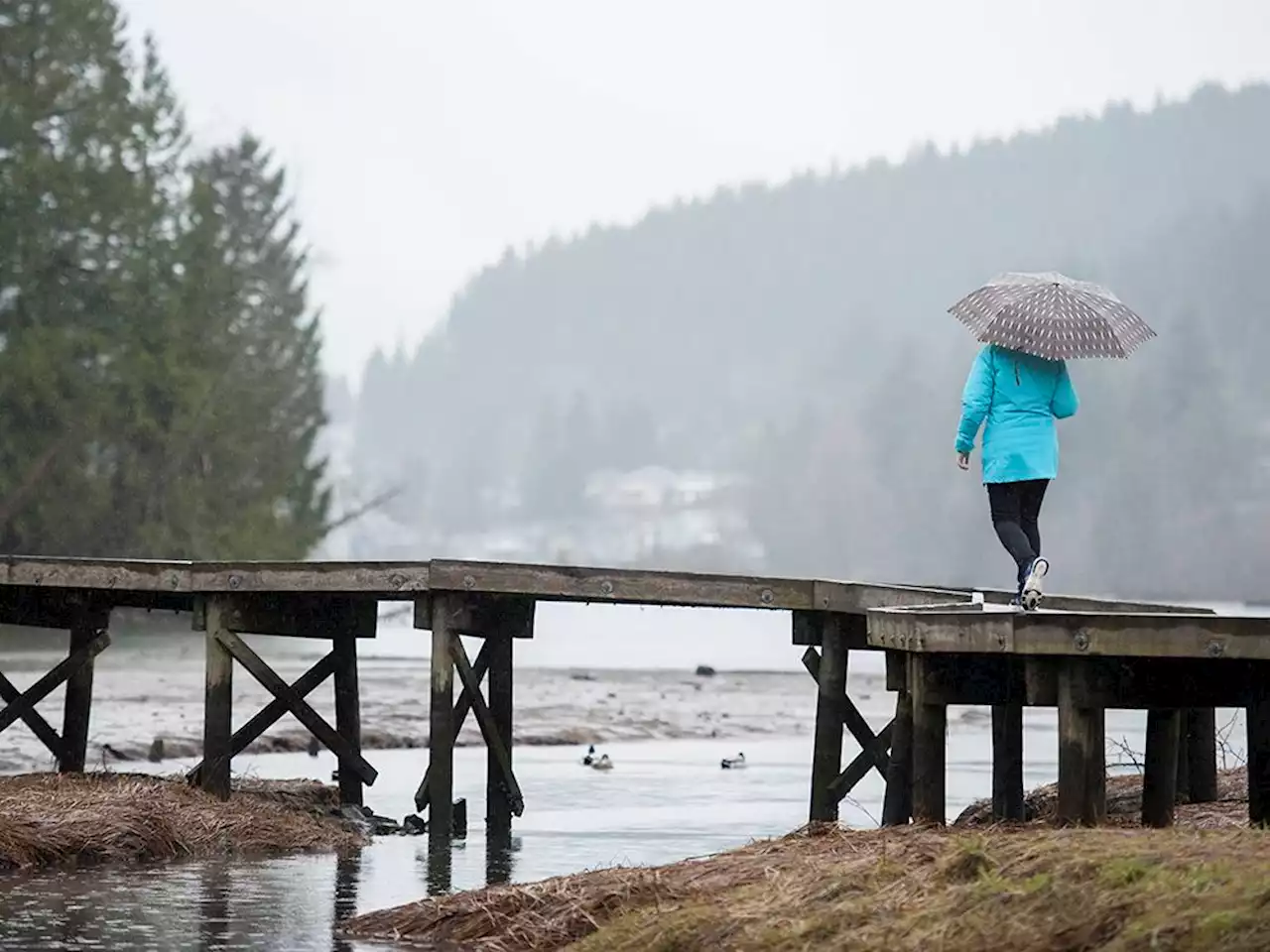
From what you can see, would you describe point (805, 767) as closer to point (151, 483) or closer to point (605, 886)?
point (605, 886)

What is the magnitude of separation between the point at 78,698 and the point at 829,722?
6305 mm

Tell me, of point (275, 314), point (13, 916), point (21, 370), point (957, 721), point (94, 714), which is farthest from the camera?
point (275, 314)

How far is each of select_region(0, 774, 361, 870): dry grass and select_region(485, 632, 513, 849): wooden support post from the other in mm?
1267

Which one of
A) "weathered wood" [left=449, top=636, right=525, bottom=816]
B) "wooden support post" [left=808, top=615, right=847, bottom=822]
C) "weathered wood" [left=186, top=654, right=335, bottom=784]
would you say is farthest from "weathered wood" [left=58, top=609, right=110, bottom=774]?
"wooden support post" [left=808, top=615, right=847, bottom=822]

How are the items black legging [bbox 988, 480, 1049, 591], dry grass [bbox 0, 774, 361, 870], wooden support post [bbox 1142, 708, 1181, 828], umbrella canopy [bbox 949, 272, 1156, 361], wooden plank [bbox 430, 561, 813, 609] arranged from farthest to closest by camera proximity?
1. wooden plank [bbox 430, 561, 813, 609]
2. dry grass [bbox 0, 774, 361, 870]
3. black legging [bbox 988, 480, 1049, 591]
4. umbrella canopy [bbox 949, 272, 1156, 361]
5. wooden support post [bbox 1142, 708, 1181, 828]

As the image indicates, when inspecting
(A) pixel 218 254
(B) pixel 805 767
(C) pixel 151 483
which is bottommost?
(B) pixel 805 767

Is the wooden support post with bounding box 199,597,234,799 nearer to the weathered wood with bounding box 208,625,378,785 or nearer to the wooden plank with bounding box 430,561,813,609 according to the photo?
the weathered wood with bounding box 208,625,378,785

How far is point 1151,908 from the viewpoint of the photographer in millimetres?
7715

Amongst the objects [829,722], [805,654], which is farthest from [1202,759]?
[805,654]

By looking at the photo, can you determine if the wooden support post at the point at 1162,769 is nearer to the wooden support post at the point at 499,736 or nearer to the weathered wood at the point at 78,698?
the wooden support post at the point at 499,736

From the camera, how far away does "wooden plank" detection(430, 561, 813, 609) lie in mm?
15648

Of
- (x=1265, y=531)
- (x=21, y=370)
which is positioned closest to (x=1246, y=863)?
(x=21, y=370)

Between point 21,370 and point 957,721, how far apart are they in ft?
80.4

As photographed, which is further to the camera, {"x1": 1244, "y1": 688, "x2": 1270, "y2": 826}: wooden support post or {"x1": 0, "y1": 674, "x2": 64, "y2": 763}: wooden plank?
{"x1": 0, "y1": 674, "x2": 64, "y2": 763}: wooden plank
